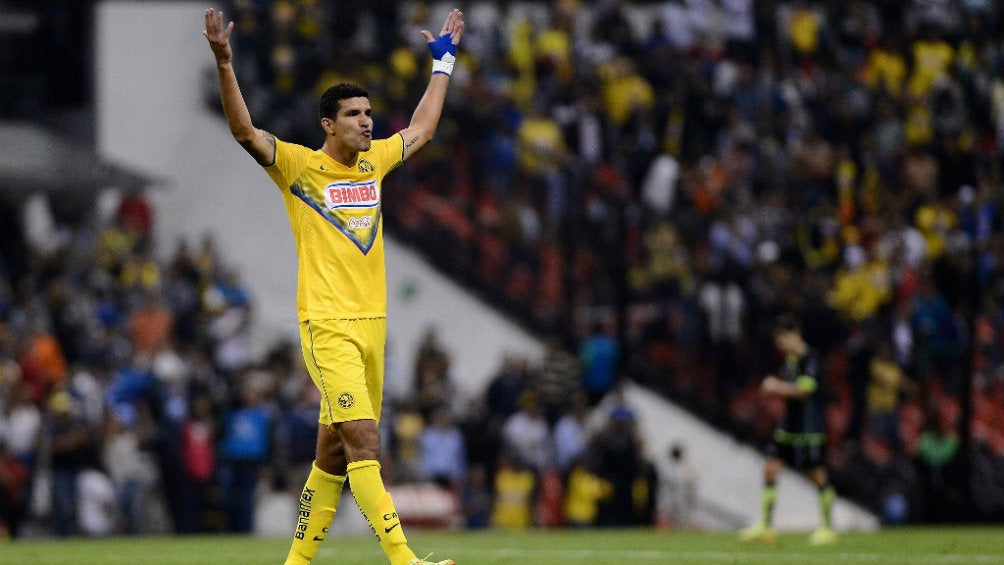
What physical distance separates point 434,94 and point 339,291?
5.11 feet

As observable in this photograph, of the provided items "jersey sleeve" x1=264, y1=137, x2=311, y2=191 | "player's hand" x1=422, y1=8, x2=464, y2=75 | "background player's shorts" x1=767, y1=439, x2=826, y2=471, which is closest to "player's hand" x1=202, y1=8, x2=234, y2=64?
"jersey sleeve" x1=264, y1=137, x2=311, y2=191

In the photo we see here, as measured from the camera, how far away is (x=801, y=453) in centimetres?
1603

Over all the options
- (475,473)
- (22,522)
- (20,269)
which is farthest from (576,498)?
(20,269)

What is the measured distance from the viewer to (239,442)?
779 inches

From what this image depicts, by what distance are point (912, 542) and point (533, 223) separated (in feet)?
28.9

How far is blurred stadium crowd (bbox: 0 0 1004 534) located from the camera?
65.4 feet

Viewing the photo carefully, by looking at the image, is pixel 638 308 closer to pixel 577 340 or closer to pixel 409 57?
pixel 577 340

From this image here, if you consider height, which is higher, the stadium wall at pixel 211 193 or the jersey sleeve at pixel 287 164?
the stadium wall at pixel 211 193

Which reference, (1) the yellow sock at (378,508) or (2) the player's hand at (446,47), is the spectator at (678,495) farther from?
(1) the yellow sock at (378,508)

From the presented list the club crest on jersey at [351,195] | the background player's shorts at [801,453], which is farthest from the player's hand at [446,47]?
the background player's shorts at [801,453]

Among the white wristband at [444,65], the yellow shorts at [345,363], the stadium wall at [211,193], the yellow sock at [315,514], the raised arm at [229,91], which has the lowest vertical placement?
the yellow sock at [315,514]

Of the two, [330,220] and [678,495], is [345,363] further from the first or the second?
[678,495]

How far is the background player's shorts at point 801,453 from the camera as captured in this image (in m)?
16.0

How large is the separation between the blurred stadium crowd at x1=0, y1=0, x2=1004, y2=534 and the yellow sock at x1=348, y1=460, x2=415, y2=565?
36.3ft
